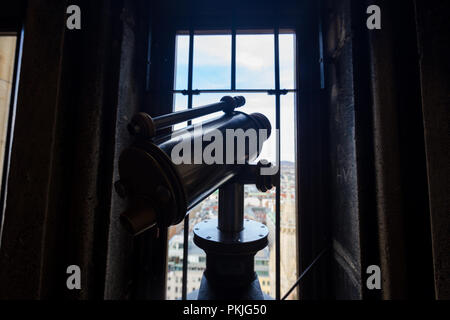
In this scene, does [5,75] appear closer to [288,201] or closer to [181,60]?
[181,60]

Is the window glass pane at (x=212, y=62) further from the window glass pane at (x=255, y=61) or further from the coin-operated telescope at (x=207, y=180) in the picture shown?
the coin-operated telescope at (x=207, y=180)

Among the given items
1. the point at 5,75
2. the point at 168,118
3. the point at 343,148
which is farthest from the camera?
the point at 5,75

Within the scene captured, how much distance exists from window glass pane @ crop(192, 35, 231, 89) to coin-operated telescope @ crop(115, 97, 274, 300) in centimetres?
37

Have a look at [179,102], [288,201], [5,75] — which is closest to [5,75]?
[5,75]

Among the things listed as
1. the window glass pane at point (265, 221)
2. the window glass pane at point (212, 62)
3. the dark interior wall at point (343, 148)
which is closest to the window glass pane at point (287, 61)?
the dark interior wall at point (343, 148)

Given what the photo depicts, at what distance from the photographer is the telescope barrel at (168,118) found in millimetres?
403

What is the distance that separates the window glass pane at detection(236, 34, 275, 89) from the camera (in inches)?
39.0

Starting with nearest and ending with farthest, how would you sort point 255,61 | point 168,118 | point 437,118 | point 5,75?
1. point 168,118
2. point 437,118
3. point 5,75
4. point 255,61

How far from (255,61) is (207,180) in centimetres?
78

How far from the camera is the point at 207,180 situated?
46 centimetres

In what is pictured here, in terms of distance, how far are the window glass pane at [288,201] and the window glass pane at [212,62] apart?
311mm

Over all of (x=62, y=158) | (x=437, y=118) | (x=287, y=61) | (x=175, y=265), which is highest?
(x=287, y=61)

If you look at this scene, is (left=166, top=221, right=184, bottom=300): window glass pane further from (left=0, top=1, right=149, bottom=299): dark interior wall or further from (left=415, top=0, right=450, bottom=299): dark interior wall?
(left=415, top=0, right=450, bottom=299): dark interior wall

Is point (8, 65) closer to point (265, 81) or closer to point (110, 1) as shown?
point (110, 1)
